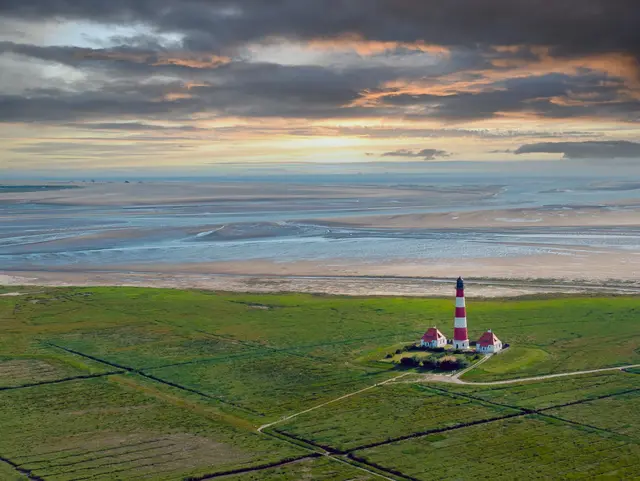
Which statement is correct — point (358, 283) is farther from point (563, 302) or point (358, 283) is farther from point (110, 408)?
point (110, 408)

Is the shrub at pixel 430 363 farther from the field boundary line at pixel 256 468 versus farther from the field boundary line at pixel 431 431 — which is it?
the field boundary line at pixel 256 468

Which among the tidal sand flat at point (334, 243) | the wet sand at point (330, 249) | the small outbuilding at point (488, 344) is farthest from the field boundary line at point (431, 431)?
the tidal sand flat at point (334, 243)

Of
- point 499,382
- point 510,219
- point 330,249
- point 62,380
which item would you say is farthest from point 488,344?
point 510,219

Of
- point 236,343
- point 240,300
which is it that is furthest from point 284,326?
point 240,300

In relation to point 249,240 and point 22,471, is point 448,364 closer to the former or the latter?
point 22,471

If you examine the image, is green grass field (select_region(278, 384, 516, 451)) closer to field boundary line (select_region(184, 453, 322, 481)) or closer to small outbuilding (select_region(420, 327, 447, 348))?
field boundary line (select_region(184, 453, 322, 481))

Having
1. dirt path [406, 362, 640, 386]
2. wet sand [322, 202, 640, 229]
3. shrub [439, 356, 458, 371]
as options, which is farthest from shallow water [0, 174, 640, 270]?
dirt path [406, 362, 640, 386]

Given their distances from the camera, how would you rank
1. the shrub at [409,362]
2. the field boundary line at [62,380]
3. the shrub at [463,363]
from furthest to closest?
the shrub at [409,362], the shrub at [463,363], the field boundary line at [62,380]
